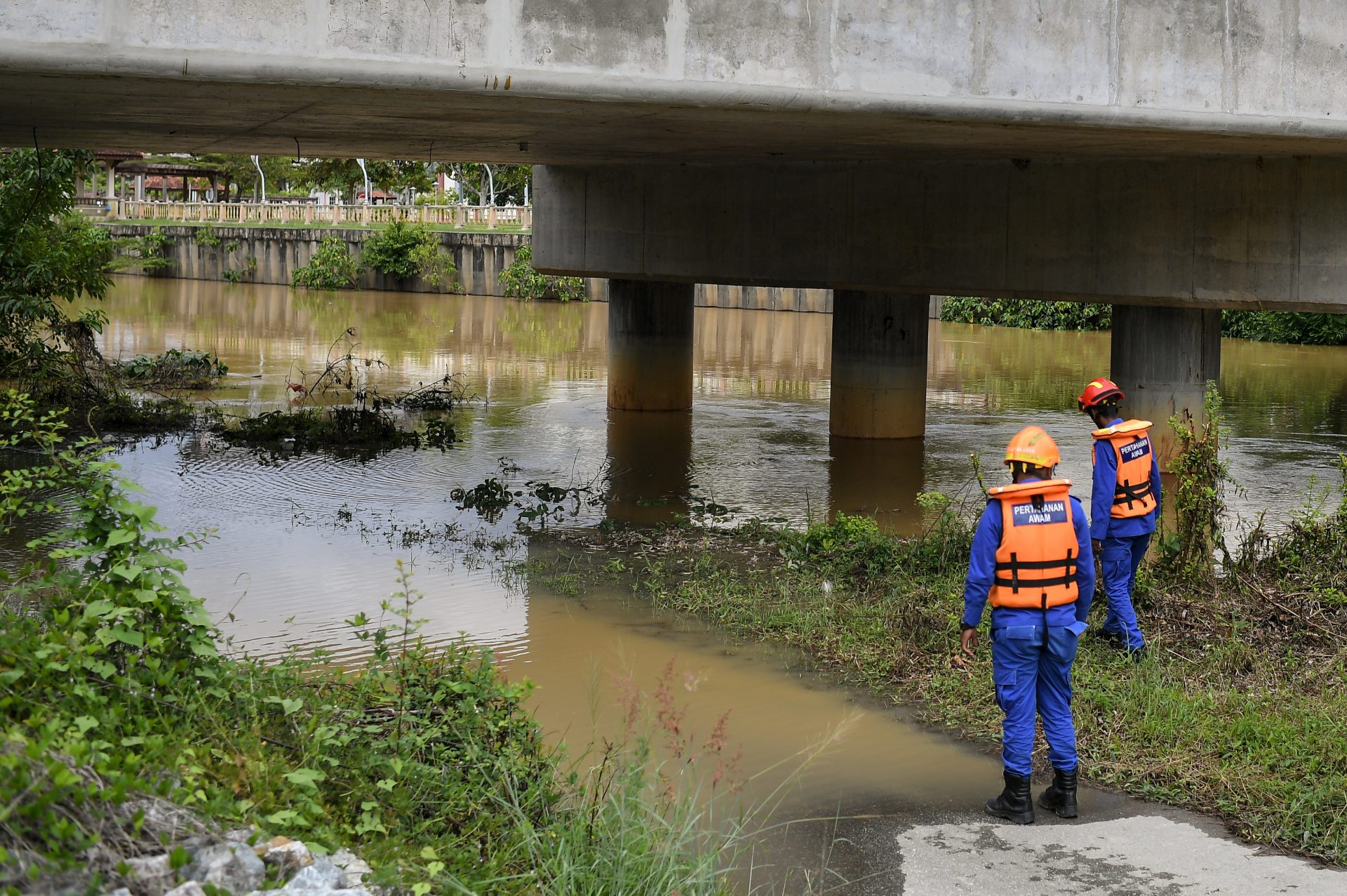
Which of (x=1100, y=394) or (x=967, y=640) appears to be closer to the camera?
(x=967, y=640)

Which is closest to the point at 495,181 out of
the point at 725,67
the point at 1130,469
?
the point at 725,67

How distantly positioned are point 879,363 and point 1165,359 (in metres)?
4.50

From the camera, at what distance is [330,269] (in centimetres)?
5350

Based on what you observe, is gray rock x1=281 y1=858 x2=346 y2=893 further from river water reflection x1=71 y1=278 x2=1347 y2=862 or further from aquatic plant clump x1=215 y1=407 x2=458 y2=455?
aquatic plant clump x1=215 y1=407 x2=458 y2=455

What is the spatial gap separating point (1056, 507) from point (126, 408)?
48.2 feet

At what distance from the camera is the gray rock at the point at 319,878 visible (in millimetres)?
4258

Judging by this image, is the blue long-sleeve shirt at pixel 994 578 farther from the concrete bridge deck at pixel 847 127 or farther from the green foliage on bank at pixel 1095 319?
the green foliage on bank at pixel 1095 319

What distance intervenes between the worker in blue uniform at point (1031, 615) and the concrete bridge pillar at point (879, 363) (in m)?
12.2

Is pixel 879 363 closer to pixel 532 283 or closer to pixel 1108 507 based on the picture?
pixel 1108 507

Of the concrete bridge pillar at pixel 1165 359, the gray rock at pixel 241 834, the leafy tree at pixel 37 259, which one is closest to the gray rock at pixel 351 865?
the gray rock at pixel 241 834

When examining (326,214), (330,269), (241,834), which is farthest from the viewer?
(326,214)

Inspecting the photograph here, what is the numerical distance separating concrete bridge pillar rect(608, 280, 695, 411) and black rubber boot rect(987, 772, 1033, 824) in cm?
1538

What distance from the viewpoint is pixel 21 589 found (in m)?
5.92

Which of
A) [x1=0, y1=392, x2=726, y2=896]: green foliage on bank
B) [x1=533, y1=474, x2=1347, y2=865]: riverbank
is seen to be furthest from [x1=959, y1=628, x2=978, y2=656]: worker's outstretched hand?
[x1=0, y1=392, x2=726, y2=896]: green foliage on bank
